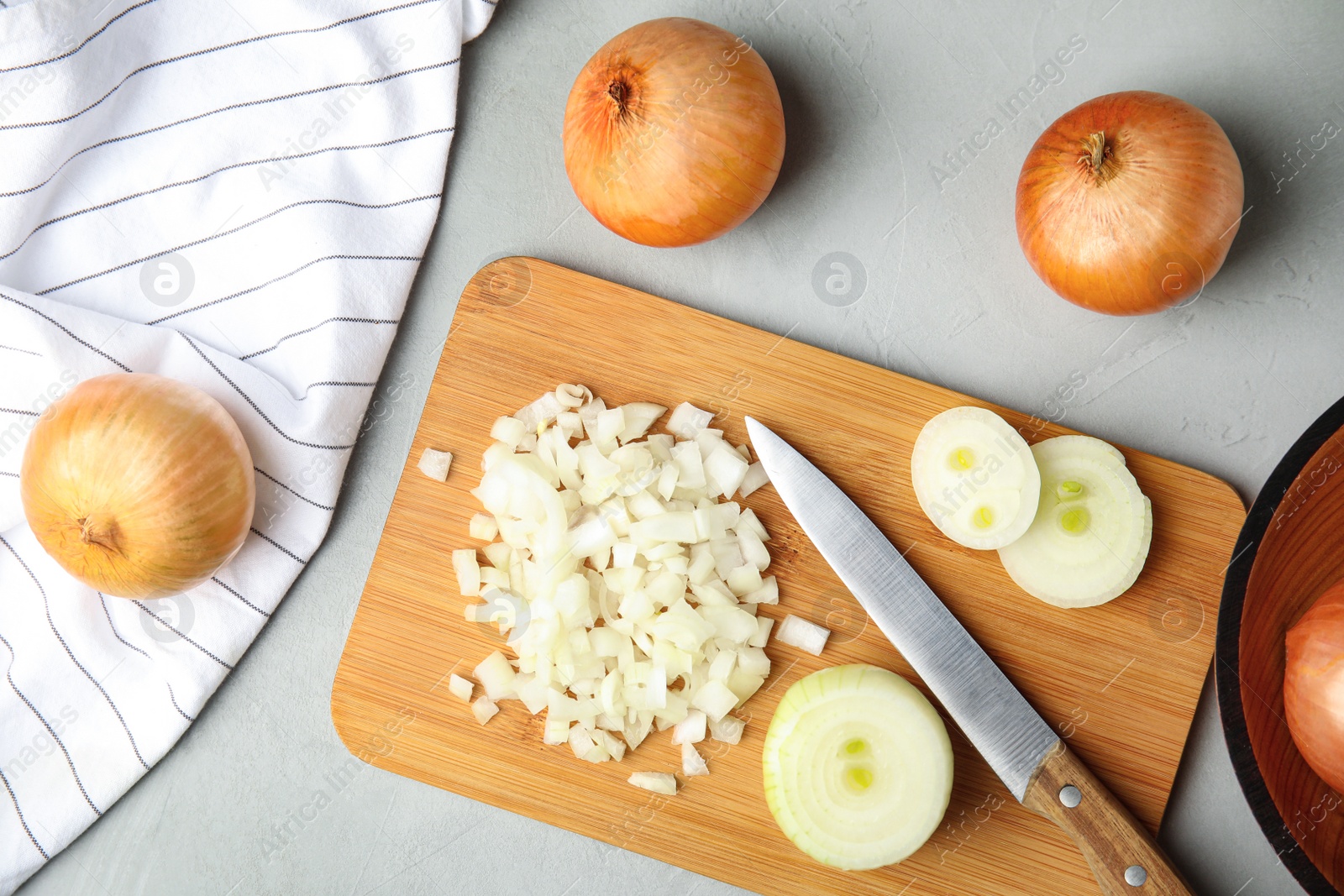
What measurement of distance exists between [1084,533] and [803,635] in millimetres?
457

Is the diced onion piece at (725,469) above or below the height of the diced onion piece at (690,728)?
above

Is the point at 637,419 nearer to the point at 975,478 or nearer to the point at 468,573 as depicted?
the point at 468,573

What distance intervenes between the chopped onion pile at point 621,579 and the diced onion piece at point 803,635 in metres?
0.03

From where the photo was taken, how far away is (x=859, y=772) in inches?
52.4

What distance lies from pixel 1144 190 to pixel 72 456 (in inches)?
61.8

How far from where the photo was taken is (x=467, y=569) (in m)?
1.45

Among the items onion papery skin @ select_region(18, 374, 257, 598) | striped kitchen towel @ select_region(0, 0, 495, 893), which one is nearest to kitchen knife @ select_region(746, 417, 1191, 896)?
striped kitchen towel @ select_region(0, 0, 495, 893)

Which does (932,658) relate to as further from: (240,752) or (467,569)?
(240,752)

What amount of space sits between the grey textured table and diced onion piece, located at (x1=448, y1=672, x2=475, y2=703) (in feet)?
0.60

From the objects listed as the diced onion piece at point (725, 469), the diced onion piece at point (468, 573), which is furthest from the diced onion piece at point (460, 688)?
the diced onion piece at point (725, 469)

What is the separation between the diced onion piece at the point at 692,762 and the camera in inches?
56.1

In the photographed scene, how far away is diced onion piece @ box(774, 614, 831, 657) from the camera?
4.67 feet

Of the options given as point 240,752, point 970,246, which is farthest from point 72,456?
point 970,246

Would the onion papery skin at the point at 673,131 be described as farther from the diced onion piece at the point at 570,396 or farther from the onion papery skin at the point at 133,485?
the onion papery skin at the point at 133,485
